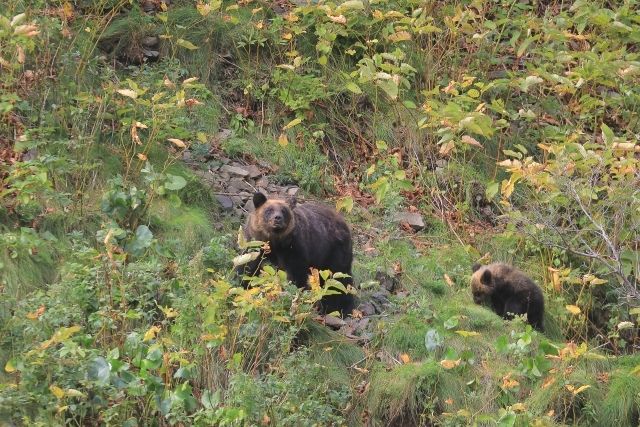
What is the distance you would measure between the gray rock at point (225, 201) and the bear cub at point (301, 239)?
2.54 feet

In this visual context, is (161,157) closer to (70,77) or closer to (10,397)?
(70,77)

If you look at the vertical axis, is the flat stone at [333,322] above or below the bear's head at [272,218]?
below

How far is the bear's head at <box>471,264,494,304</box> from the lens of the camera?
12094 mm

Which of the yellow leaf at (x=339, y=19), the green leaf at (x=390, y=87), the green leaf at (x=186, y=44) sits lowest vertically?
the green leaf at (x=390, y=87)

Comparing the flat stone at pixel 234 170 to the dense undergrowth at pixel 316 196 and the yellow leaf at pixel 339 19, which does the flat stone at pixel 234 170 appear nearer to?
the dense undergrowth at pixel 316 196

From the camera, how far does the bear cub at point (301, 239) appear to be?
11.2 m

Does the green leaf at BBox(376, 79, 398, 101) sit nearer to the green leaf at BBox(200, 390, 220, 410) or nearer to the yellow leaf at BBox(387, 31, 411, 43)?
the yellow leaf at BBox(387, 31, 411, 43)

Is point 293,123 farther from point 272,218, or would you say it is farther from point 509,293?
point 509,293

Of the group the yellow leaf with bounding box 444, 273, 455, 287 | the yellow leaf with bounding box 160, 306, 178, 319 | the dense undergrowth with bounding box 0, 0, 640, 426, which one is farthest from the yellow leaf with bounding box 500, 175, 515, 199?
the yellow leaf with bounding box 160, 306, 178, 319

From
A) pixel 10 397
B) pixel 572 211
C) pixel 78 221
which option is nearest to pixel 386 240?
pixel 572 211

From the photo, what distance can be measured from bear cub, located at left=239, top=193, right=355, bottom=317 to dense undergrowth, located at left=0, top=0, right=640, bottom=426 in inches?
16.6

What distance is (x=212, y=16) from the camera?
47.2 ft

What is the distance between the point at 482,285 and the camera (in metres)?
12.2

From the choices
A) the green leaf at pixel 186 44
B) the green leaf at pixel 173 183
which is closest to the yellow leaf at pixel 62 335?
the green leaf at pixel 173 183
